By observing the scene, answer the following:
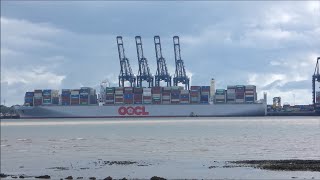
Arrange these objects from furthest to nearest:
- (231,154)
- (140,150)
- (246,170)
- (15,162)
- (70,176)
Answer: (140,150)
(231,154)
(15,162)
(246,170)
(70,176)

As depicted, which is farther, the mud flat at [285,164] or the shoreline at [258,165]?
the mud flat at [285,164]

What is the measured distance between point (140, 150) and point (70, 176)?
→ 23030 mm

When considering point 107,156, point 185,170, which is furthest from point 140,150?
point 185,170

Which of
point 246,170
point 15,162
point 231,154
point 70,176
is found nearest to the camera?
point 70,176

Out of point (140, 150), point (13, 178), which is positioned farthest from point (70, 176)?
point (140, 150)

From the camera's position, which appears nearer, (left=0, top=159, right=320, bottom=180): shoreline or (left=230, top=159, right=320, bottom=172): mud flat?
(left=0, top=159, right=320, bottom=180): shoreline

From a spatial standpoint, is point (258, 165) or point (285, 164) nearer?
point (285, 164)

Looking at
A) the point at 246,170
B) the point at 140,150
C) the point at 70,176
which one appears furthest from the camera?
the point at 140,150

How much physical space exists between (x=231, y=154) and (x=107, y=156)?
10.2m

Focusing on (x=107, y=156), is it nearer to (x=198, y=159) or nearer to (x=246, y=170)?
(x=198, y=159)

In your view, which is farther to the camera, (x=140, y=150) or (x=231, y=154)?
(x=140, y=150)

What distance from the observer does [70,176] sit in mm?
36250

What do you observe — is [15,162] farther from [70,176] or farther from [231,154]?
[231,154]

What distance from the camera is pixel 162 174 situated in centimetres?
3825
